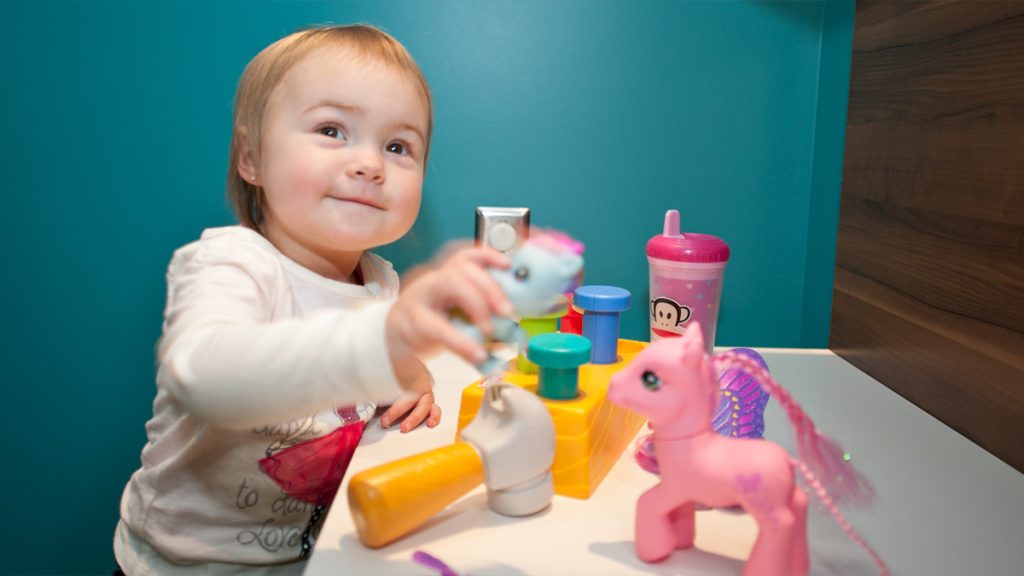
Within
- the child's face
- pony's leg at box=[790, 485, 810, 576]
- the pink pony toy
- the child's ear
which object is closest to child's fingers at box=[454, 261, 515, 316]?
the pink pony toy

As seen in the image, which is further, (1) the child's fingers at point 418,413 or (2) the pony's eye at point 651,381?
(1) the child's fingers at point 418,413

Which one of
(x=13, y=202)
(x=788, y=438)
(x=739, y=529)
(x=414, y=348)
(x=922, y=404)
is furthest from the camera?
(x=13, y=202)

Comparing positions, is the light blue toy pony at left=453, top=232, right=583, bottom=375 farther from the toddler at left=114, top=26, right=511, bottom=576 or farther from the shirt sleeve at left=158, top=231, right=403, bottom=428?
the toddler at left=114, top=26, right=511, bottom=576

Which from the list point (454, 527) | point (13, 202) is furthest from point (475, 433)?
point (13, 202)

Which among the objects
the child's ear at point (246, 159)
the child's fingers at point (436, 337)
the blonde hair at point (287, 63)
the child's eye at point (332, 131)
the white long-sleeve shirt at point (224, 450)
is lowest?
the white long-sleeve shirt at point (224, 450)

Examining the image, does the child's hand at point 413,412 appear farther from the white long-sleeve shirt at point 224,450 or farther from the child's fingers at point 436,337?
the child's fingers at point 436,337

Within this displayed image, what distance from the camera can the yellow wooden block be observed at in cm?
59

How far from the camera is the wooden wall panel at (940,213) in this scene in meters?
0.70

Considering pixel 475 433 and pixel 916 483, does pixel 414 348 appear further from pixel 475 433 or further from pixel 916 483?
pixel 916 483

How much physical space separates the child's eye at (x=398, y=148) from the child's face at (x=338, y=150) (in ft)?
0.04

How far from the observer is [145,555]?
754 mm

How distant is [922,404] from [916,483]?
230 millimetres

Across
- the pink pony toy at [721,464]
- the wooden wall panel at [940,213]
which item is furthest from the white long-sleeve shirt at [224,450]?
the wooden wall panel at [940,213]

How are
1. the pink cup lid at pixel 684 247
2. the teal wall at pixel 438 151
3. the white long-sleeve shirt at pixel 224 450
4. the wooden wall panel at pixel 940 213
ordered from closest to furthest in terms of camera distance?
the white long-sleeve shirt at pixel 224 450
the wooden wall panel at pixel 940 213
the pink cup lid at pixel 684 247
the teal wall at pixel 438 151
